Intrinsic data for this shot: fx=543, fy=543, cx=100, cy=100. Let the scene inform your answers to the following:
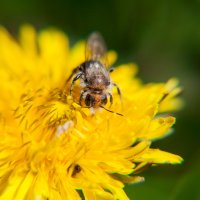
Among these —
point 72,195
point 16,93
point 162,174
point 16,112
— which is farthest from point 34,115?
point 162,174

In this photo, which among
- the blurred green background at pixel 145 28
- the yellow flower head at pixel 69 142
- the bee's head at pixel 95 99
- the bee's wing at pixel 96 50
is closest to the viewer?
the yellow flower head at pixel 69 142

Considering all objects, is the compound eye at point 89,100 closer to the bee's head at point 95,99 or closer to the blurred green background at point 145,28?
the bee's head at point 95,99

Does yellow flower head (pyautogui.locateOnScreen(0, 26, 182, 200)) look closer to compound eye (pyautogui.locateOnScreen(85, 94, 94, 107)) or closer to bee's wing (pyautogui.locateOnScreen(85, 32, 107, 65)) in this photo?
compound eye (pyautogui.locateOnScreen(85, 94, 94, 107))

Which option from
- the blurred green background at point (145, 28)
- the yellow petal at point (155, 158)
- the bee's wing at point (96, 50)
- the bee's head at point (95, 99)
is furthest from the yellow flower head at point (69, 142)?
the blurred green background at point (145, 28)

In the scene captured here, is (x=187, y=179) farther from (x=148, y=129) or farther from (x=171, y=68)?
(x=171, y=68)

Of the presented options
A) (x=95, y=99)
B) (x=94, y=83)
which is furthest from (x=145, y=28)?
(x=95, y=99)

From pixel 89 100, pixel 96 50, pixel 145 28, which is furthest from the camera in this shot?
pixel 145 28

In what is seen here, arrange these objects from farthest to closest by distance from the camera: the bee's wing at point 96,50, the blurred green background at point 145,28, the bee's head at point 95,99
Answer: the blurred green background at point 145,28, the bee's wing at point 96,50, the bee's head at point 95,99

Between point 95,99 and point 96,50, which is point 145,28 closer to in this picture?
point 96,50
